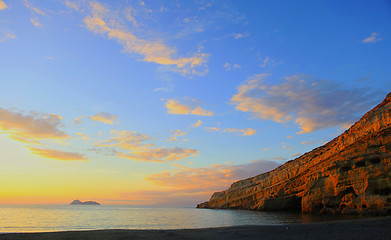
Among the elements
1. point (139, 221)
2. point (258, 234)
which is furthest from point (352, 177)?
point (139, 221)

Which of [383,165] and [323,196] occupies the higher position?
[383,165]

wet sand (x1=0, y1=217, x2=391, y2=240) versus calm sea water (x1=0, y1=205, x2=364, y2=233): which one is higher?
wet sand (x1=0, y1=217, x2=391, y2=240)

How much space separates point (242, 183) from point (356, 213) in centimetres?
7049

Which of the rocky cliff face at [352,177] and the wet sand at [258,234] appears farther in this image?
the rocky cliff face at [352,177]

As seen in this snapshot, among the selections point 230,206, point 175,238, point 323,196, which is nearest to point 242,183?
point 230,206

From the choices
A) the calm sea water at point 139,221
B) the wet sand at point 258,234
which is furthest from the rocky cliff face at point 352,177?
the wet sand at point 258,234

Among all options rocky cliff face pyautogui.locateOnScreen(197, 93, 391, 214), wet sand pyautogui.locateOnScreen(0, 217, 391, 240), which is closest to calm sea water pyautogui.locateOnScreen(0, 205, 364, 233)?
rocky cliff face pyautogui.locateOnScreen(197, 93, 391, 214)

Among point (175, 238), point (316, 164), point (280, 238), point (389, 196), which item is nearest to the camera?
point (280, 238)

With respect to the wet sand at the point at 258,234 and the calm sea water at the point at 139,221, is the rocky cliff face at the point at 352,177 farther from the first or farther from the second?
the wet sand at the point at 258,234

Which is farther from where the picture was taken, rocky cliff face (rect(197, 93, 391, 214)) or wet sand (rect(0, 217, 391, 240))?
rocky cliff face (rect(197, 93, 391, 214))

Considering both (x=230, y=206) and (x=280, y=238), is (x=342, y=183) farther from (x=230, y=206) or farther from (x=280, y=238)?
(x=230, y=206)

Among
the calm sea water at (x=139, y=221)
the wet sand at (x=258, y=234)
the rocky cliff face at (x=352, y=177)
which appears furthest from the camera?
the rocky cliff face at (x=352, y=177)

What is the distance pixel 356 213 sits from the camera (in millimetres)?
36875

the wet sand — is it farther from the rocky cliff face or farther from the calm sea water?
the rocky cliff face
